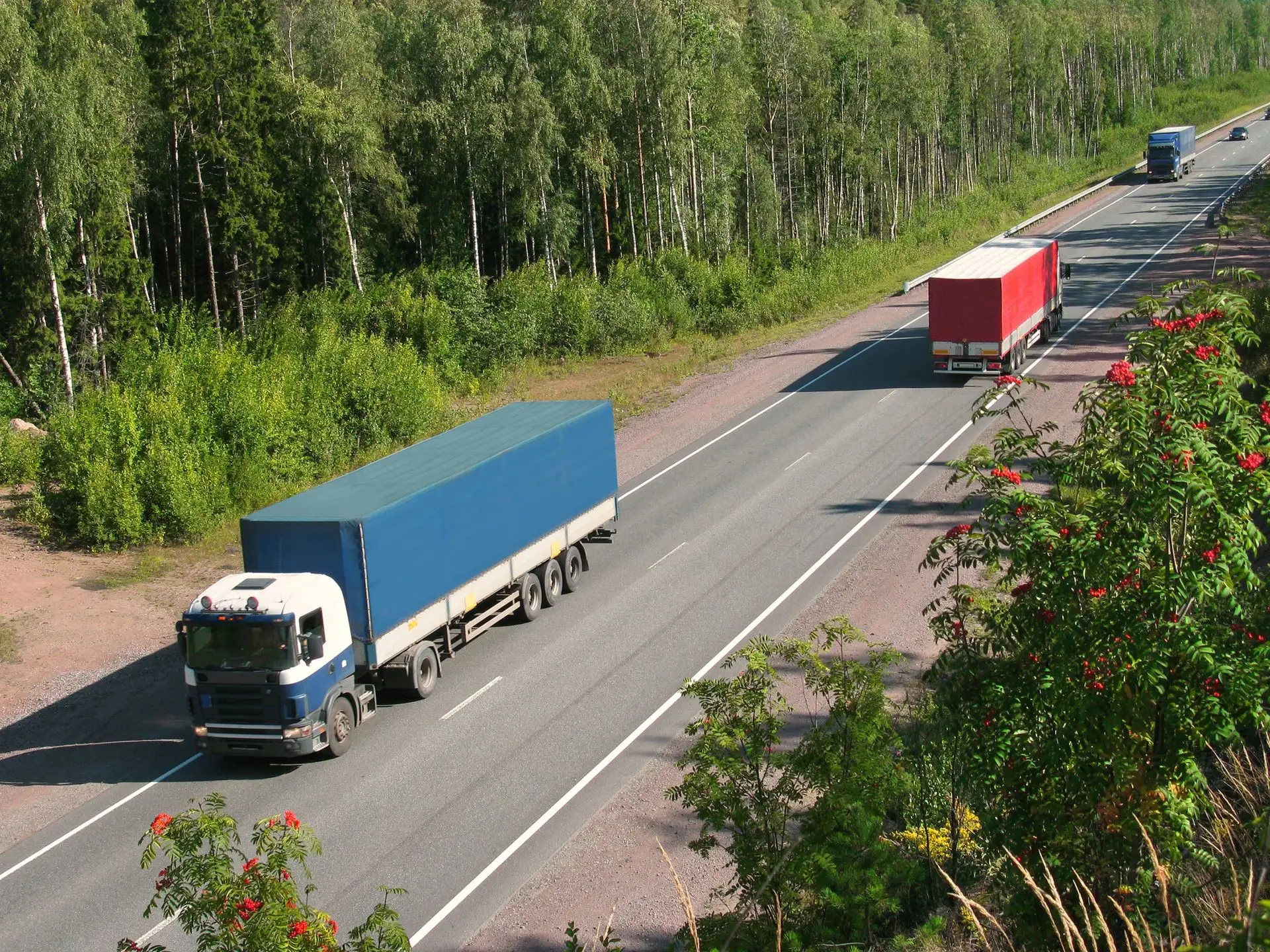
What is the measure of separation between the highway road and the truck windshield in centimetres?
157

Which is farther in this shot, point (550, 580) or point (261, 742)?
point (550, 580)

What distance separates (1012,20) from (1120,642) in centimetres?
10878

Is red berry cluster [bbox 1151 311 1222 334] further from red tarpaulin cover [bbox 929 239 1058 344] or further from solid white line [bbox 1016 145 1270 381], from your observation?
red tarpaulin cover [bbox 929 239 1058 344]

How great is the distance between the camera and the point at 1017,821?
27.6 ft

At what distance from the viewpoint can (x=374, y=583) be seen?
16.9 metres

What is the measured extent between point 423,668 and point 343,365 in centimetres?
1713

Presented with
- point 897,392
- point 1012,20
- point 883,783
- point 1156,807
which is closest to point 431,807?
point 883,783

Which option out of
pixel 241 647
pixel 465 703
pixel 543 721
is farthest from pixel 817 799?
pixel 465 703

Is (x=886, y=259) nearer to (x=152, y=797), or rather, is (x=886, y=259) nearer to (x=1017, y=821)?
(x=152, y=797)

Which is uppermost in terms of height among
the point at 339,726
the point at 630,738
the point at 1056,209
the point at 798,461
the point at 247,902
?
the point at 1056,209

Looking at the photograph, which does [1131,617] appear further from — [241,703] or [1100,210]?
[1100,210]

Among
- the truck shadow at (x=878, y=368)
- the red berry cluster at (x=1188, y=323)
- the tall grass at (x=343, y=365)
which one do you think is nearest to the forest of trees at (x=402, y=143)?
the tall grass at (x=343, y=365)

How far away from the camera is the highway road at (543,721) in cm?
1373

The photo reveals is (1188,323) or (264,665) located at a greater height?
(1188,323)
